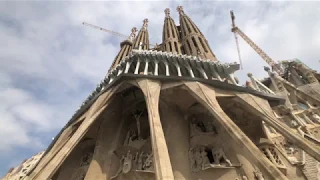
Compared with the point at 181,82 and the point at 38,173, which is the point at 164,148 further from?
the point at 38,173

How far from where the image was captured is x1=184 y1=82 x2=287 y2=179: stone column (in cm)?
845

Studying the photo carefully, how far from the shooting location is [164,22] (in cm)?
3083

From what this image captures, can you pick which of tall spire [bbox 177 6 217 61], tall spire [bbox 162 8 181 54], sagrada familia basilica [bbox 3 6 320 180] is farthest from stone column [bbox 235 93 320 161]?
tall spire [bbox 162 8 181 54]

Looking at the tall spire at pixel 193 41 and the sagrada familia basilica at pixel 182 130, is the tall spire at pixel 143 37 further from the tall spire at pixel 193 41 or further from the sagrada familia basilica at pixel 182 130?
the sagrada familia basilica at pixel 182 130

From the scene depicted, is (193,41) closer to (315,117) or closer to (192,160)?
(315,117)

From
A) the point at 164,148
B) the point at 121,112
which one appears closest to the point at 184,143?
the point at 164,148

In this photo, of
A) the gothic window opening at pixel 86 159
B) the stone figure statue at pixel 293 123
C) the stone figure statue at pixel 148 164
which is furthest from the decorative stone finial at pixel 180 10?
the stone figure statue at pixel 148 164

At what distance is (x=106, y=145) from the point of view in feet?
43.5

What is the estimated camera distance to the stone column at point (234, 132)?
332 inches

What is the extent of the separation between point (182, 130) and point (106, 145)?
3860 mm

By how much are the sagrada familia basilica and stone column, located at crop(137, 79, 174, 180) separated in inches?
1.5

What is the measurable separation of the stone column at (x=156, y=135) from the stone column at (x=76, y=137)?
1.87 meters

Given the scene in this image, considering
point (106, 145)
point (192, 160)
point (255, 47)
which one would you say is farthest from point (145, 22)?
point (192, 160)

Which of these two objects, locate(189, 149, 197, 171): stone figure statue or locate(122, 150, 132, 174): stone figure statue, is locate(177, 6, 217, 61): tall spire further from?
locate(122, 150, 132, 174): stone figure statue
